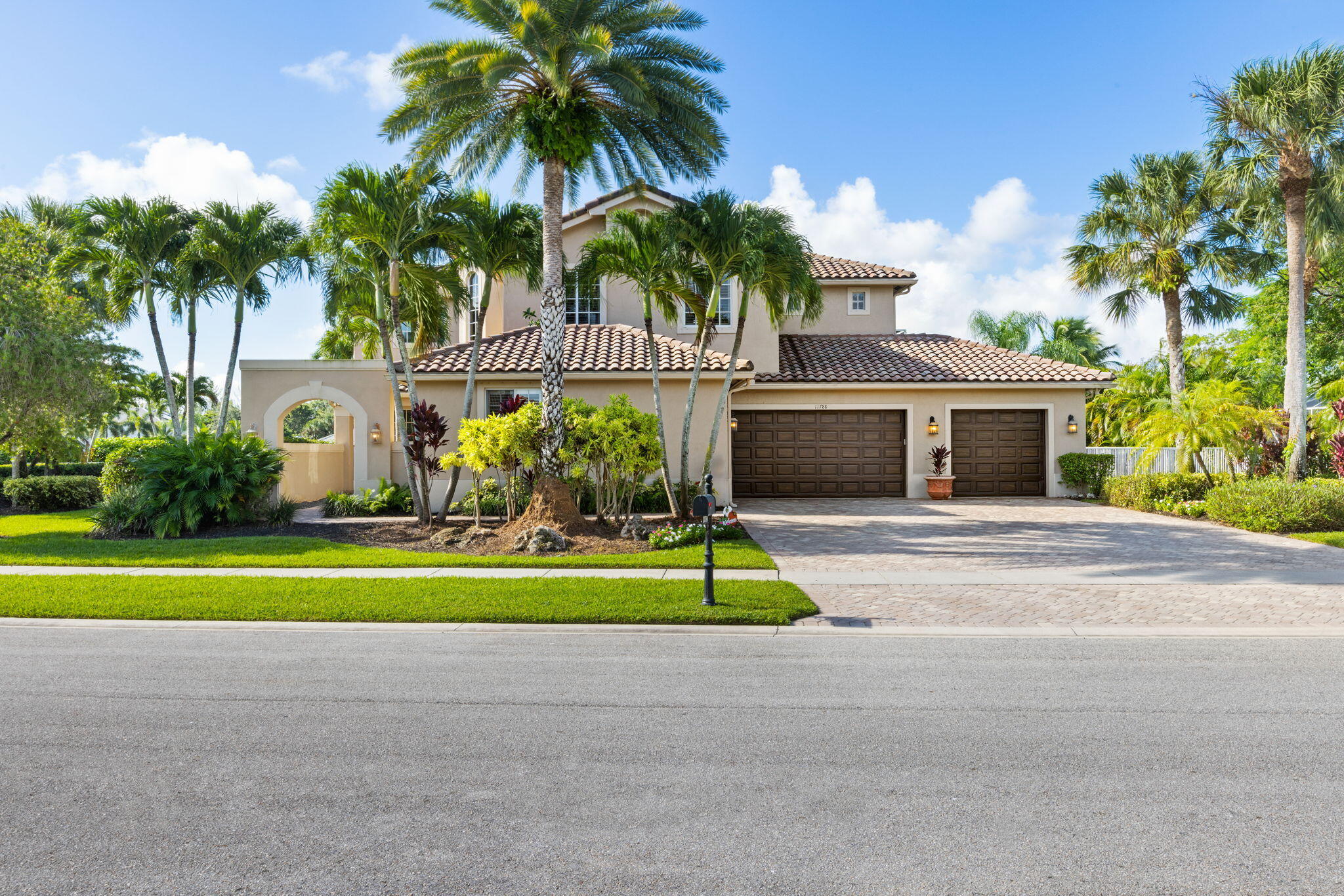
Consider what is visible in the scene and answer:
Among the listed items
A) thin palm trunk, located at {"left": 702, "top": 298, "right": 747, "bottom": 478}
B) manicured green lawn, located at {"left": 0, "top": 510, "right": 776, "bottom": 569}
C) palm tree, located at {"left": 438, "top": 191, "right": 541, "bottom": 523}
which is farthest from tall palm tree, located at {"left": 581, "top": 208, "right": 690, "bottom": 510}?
manicured green lawn, located at {"left": 0, "top": 510, "right": 776, "bottom": 569}

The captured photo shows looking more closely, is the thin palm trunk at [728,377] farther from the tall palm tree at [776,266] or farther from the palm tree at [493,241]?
the palm tree at [493,241]

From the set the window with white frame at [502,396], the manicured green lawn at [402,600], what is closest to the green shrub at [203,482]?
the manicured green lawn at [402,600]

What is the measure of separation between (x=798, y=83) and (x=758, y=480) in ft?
34.7

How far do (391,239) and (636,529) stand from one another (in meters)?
7.17

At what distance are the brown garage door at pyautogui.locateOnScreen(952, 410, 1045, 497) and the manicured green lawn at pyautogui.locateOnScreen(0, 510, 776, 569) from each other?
1147 centimetres

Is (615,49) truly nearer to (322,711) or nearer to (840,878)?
(322,711)

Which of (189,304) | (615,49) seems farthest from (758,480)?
(189,304)

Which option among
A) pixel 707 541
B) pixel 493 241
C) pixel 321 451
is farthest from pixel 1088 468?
pixel 321 451

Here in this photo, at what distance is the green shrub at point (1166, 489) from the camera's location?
19188mm

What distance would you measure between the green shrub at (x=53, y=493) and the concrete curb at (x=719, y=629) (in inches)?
613

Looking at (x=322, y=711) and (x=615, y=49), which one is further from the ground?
(x=615, y=49)

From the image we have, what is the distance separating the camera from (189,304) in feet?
74.4

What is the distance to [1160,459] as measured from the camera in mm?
23938

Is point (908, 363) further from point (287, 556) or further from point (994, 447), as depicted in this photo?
point (287, 556)
